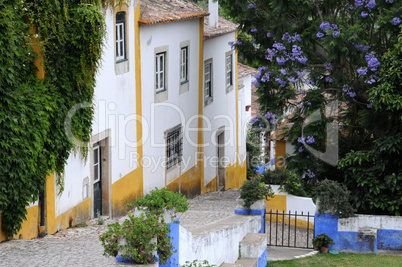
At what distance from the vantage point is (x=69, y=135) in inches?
507

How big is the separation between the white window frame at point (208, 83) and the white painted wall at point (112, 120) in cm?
603

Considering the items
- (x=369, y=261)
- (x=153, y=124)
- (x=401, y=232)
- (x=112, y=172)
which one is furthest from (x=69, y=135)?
(x=401, y=232)

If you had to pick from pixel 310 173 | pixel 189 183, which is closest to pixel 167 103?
pixel 189 183

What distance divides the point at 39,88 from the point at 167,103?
7258 mm

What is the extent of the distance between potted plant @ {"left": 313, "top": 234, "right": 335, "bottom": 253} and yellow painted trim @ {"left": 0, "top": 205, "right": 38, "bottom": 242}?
602cm

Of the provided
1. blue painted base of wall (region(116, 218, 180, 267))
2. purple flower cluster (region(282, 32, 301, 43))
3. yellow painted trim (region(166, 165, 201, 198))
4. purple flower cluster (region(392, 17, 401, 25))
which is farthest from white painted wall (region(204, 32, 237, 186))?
blue painted base of wall (region(116, 218, 180, 267))

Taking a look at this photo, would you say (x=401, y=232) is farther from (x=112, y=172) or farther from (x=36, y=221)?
(x=36, y=221)

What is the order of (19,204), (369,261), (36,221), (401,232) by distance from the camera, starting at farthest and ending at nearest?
(401,232)
(369,261)
(36,221)
(19,204)

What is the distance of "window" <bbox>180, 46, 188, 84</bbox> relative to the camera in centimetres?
2012

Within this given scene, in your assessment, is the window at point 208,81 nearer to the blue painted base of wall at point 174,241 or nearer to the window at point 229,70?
the window at point 229,70

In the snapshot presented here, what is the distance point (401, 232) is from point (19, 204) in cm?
823

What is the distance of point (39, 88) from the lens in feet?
39.2

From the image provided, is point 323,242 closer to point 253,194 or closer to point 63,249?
point 253,194

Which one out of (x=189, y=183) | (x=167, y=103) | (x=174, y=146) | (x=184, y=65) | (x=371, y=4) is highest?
(x=371, y=4)
